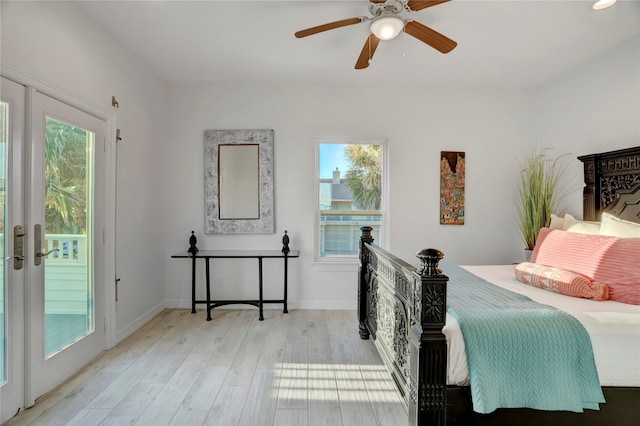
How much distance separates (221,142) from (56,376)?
8.73 feet

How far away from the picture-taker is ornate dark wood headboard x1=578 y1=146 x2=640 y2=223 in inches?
102

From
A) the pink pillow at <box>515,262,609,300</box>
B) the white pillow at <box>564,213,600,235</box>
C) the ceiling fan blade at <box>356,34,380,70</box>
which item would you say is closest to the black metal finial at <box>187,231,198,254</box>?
the ceiling fan blade at <box>356,34,380,70</box>

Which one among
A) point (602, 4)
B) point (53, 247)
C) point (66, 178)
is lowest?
point (53, 247)

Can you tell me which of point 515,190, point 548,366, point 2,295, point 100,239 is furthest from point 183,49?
point 515,190

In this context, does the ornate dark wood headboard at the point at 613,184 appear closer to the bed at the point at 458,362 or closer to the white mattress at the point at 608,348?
the bed at the point at 458,362

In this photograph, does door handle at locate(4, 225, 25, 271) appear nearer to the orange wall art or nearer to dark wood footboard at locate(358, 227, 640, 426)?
dark wood footboard at locate(358, 227, 640, 426)

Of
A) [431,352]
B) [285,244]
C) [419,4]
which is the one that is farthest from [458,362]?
[285,244]

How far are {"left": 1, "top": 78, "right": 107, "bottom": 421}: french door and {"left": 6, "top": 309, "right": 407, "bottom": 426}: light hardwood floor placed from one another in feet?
0.75

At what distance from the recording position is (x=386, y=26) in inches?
82.4

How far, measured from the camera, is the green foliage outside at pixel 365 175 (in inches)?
153

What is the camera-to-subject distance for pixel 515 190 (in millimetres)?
3904

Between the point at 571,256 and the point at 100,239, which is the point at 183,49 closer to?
the point at 100,239

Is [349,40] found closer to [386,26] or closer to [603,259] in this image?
[386,26]

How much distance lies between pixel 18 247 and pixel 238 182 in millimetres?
2165
